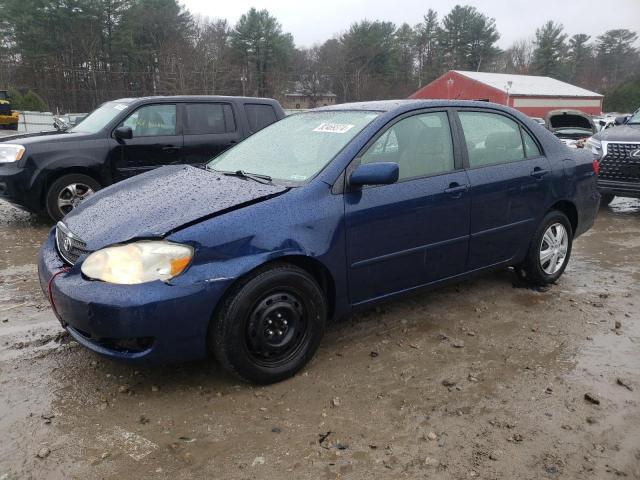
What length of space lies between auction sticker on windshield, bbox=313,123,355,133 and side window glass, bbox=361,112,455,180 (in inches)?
10.4

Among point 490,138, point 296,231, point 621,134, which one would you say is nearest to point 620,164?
point 621,134

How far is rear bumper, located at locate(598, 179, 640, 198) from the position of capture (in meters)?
8.04

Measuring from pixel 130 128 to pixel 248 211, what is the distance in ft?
15.2

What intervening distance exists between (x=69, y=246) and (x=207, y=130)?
15.8 ft

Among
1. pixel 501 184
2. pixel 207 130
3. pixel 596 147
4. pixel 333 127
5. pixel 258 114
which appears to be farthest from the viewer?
pixel 596 147

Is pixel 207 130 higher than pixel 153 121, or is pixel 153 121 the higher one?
pixel 153 121

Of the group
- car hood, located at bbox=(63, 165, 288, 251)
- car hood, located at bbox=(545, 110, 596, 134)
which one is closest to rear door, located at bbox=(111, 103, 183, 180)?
car hood, located at bbox=(63, 165, 288, 251)

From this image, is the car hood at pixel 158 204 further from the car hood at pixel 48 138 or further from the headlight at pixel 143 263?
the car hood at pixel 48 138

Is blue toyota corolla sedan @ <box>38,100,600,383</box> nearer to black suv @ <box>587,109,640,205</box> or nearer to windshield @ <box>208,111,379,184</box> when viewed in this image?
windshield @ <box>208,111,379,184</box>

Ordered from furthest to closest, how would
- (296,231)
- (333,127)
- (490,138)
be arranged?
(490,138), (333,127), (296,231)

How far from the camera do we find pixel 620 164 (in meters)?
8.24

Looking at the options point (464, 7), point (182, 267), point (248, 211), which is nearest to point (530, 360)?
point (248, 211)

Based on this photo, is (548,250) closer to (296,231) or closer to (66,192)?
(296,231)

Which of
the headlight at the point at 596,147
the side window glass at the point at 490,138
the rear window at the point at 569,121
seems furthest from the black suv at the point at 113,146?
the rear window at the point at 569,121
